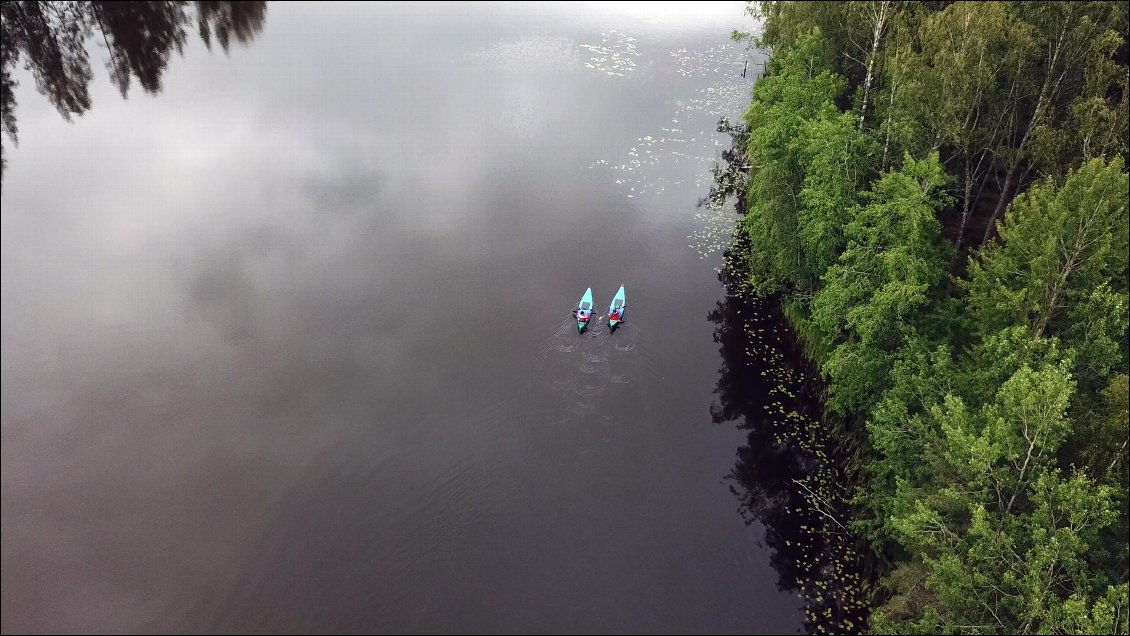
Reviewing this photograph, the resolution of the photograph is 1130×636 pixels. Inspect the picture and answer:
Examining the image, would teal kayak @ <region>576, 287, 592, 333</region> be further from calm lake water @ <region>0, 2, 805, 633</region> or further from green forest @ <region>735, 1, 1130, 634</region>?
green forest @ <region>735, 1, 1130, 634</region>

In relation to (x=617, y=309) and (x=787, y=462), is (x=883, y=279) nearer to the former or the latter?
(x=787, y=462)

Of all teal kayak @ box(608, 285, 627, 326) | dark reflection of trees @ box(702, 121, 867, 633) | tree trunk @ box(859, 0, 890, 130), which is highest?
tree trunk @ box(859, 0, 890, 130)

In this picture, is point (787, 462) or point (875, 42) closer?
point (787, 462)

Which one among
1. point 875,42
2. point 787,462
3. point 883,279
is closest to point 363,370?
point 787,462

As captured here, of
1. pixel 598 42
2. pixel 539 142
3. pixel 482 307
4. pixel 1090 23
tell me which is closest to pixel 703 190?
pixel 539 142

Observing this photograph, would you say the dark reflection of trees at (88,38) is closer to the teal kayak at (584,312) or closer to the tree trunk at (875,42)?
the teal kayak at (584,312)

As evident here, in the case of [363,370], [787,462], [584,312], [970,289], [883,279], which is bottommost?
[787,462]

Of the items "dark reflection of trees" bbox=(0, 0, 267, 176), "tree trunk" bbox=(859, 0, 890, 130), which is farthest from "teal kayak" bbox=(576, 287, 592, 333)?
"dark reflection of trees" bbox=(0, 0, 267, 176)

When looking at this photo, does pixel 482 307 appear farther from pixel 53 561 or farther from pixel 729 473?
pixel 53 561
